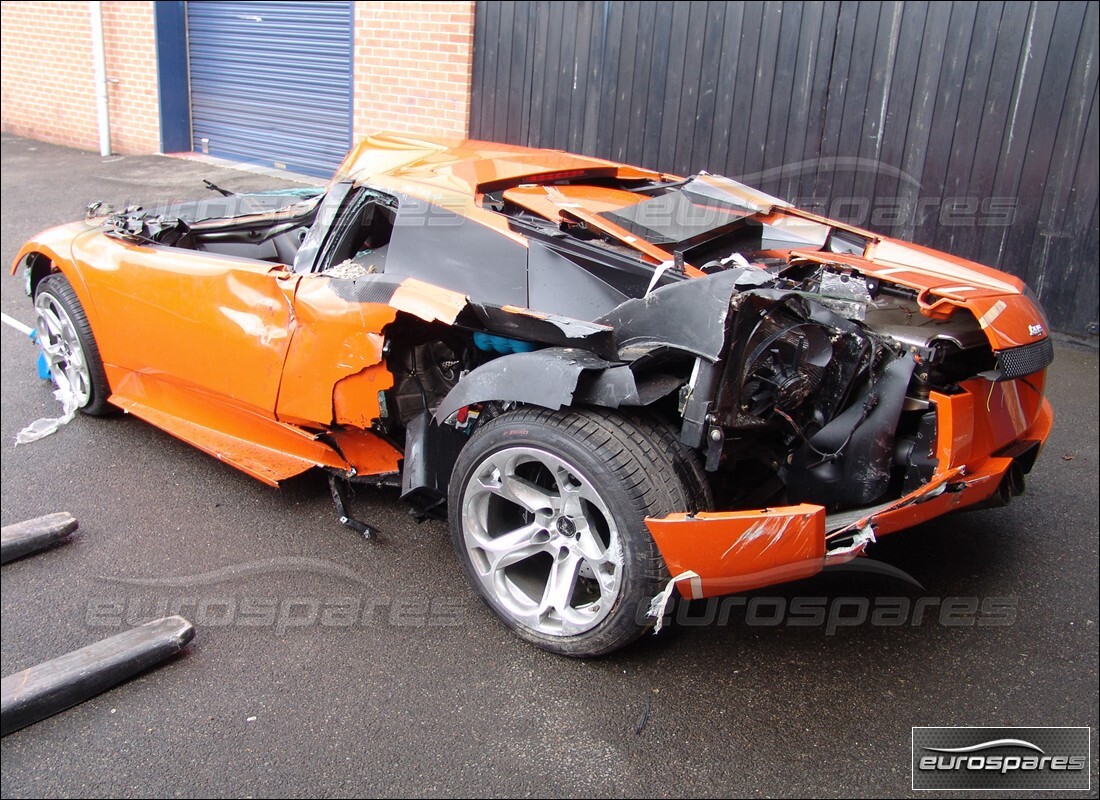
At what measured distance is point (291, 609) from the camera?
10.9ft

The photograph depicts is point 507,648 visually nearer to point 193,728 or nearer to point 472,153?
point 193,728

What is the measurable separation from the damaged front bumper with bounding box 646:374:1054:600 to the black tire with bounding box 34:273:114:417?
10.9ft

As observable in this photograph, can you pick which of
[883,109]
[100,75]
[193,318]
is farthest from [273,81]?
[193,318]

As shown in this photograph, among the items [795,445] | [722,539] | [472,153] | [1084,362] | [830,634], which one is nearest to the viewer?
[722,539]

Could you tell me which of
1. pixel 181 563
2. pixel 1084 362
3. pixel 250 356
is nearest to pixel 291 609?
pixel 181 563

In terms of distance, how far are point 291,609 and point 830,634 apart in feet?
6.50

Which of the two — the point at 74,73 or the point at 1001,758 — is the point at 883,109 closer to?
the point at 1001,758

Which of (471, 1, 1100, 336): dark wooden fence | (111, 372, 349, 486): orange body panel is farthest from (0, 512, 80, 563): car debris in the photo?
(471, 1, 1100, 336): dark wooden fence

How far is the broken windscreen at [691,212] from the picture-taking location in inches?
143

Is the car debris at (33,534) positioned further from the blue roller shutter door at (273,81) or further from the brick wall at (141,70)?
the blue roller shutter door at (273,81)

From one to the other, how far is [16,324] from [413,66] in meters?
4.95

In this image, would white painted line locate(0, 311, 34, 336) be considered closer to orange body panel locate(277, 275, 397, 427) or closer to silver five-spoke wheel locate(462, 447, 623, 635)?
orange body panel locate(277, 275, 397, 427)

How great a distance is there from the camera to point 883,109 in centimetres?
701

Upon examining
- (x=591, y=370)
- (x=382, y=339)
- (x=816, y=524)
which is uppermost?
(x=591, y=370)
